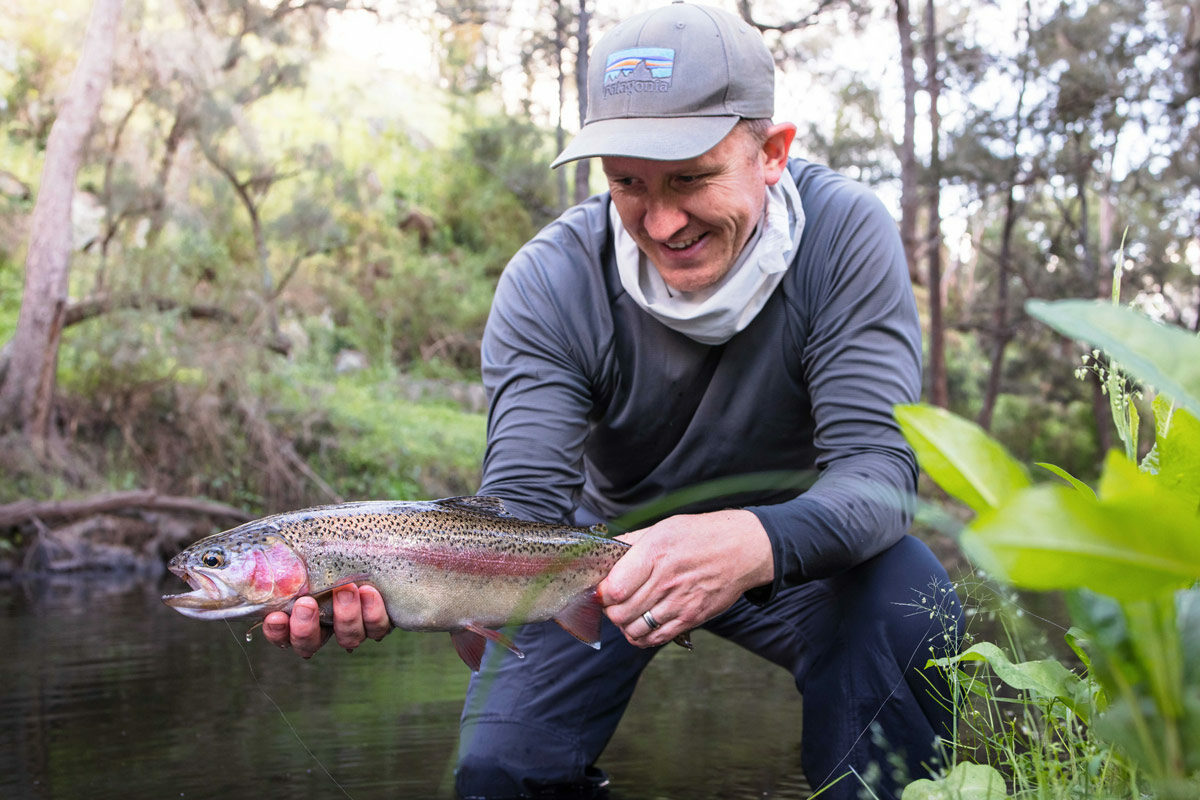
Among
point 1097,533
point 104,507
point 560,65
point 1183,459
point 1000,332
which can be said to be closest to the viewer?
point 1097,533

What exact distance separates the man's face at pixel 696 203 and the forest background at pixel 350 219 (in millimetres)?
8637

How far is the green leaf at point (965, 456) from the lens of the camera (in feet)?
3.52

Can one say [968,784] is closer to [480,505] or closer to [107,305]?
[480,505]

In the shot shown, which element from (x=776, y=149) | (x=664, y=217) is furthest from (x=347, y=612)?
(x=776, y=149)

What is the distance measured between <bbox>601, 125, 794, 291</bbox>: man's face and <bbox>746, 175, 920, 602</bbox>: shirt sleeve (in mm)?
244

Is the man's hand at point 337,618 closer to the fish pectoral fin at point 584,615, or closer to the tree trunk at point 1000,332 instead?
the fish pectoral fin at point 584,615

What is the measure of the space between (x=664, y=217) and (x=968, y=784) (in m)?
1.48

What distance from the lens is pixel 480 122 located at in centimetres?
2517

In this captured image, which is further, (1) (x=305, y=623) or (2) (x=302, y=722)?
(2) (x=302, y=722)

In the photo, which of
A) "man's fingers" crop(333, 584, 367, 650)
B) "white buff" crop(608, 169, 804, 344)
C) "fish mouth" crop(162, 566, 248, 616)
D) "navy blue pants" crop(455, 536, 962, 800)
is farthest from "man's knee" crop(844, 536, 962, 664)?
"fish mouth" crop(162, 566, 248, 616)

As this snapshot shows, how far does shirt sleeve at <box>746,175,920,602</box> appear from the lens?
2.55 m

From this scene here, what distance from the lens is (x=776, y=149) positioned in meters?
2.98

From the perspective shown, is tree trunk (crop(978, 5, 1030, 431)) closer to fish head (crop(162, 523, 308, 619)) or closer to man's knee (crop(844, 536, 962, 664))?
man's knee (crop(844, 536, 962, 664))

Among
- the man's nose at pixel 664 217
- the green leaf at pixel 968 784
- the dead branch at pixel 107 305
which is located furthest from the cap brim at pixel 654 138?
the dead branch at pixel 107 305
